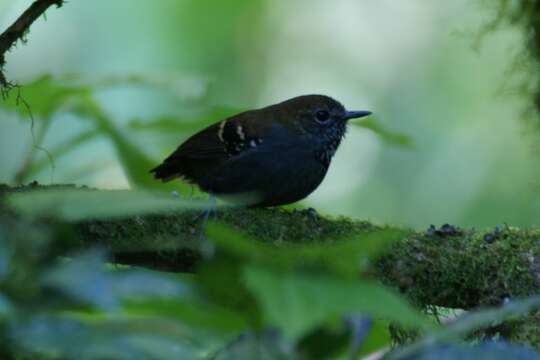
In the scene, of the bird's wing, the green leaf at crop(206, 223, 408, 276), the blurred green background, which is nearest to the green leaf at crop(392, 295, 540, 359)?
the green leaf at crop(206, 223, 408, 276)

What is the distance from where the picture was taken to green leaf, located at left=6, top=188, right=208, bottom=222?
82 cm

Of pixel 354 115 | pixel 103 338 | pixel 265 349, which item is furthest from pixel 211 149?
pixel 103 338

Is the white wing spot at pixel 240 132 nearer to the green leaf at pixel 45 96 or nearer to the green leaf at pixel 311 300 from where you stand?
the green leaf at pixel 45 96

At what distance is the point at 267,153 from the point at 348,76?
180 inches

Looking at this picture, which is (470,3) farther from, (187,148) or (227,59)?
(227,59)

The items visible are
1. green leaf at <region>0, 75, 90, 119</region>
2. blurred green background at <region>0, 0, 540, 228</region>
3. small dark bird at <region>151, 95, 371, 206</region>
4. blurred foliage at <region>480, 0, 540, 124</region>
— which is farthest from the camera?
blurred green background at <region>0, 0, 540, 228</region>

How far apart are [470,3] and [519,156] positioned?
4.06 m

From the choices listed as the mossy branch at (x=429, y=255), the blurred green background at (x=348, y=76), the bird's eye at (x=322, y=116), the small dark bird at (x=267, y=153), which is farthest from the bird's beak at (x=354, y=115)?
the blurred green background at (x=348, y=76)

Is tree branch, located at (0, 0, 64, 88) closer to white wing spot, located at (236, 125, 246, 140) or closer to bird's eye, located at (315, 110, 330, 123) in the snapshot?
white wing spot, located at (236, 125, 246, 140)

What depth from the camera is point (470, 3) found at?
387 centimetres

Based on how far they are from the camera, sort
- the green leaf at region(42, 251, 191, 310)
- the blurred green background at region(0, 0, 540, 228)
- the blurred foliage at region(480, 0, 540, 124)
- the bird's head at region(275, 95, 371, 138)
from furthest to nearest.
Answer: the blurred green background at region(0, 0, 540, 228) → the bird's head at region(275, 95, 371, 138) → the blurred foliage at region(480, 0, 540, 124) → the green leaf at region(42, 251, 191, 310)

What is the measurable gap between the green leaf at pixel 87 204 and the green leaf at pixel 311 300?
12cm

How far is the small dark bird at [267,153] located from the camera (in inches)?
164

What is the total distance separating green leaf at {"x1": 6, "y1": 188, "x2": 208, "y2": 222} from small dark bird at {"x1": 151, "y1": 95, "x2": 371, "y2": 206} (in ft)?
9.78
